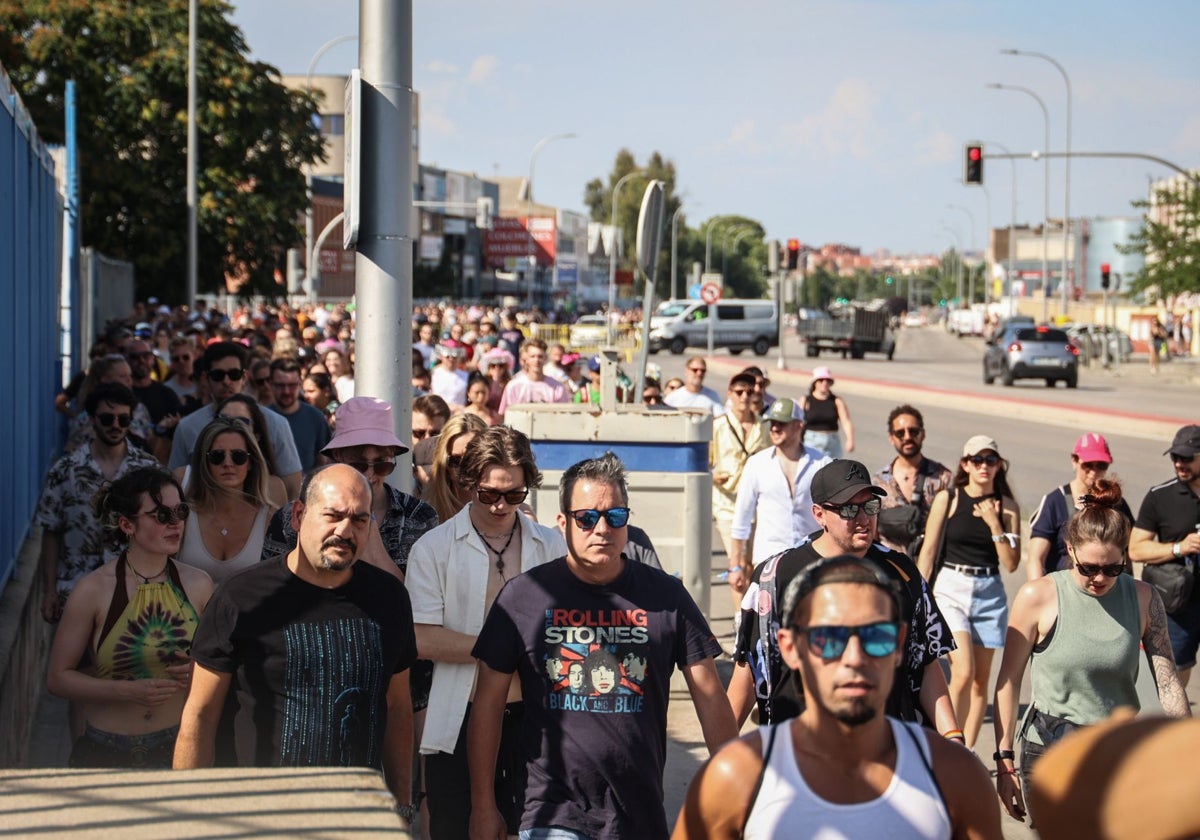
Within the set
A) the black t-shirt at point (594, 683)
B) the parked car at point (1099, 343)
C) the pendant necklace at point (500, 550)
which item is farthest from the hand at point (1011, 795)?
the parked car at point (1099, 343)

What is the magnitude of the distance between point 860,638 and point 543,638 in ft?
5.32

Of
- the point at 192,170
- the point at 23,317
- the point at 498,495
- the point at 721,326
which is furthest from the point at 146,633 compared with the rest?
the point at 721,326

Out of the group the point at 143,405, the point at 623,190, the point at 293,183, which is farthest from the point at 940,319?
the point at 143,405

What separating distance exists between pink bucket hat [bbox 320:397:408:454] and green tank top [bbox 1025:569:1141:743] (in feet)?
8.23

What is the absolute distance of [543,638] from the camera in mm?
4469

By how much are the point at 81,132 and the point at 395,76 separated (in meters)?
32.3

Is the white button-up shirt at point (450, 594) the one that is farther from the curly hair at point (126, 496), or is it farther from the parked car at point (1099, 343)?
the parked car at point (1099, 343)

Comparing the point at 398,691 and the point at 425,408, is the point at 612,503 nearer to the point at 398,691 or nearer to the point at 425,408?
the point at 398,691

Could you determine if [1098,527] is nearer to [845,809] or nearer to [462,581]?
[462,581]

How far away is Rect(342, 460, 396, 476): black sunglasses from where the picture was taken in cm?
602

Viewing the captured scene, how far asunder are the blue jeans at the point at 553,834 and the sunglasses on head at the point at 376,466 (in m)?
1.96

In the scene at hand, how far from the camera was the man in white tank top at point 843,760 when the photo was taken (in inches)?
118

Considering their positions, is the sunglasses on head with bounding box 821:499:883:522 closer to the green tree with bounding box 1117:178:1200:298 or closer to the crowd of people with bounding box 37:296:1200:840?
the crowd of people with bounding box 37:296:1200:840

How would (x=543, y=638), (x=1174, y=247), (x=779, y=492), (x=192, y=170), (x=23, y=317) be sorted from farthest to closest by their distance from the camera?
(x=1174, y=247), (x=192, y=170), (x=23, y=317), (x=779, y=492), (x=543, y=638)
